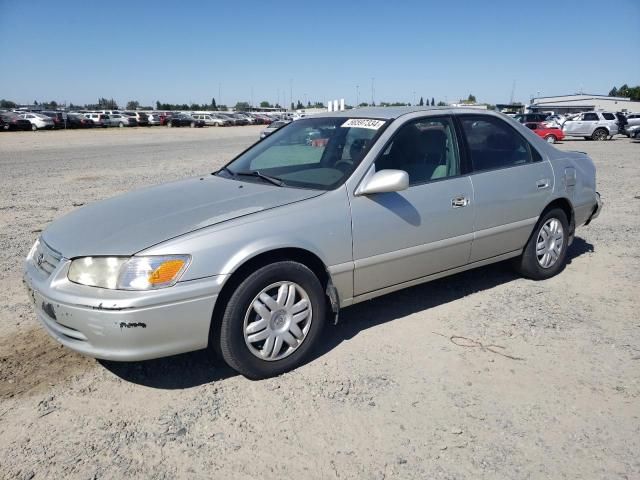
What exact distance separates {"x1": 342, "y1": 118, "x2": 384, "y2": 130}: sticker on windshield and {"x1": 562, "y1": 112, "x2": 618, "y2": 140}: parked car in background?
2766cm

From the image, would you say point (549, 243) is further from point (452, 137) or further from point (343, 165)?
point (343, 165)

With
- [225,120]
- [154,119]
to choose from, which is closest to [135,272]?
[154,119]

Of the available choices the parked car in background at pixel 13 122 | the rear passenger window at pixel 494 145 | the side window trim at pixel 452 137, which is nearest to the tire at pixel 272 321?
the side window trim at pixel 452 137

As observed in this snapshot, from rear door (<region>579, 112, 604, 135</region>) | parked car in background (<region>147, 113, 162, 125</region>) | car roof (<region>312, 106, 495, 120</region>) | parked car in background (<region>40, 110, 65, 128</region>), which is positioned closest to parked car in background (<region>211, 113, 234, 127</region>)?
parked car in background (<region>147, 113, 162, 125</region>)

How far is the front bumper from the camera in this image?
275 centimetres

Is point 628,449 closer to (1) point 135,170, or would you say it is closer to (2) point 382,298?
(2) point 382,298

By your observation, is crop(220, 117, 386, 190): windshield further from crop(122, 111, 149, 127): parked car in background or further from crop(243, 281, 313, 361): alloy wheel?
crop(122, 111, 149, 127): parked car in background

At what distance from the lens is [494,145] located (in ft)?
14.6

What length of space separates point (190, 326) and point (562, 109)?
75.4 metres

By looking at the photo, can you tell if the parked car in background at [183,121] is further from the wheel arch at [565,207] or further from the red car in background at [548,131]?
the wheel arch at [565,207]

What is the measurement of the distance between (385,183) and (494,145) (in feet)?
5.10

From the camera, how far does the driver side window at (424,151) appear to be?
3822 mm

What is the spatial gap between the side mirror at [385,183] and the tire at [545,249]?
1.95 metres

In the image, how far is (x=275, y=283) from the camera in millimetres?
3135
